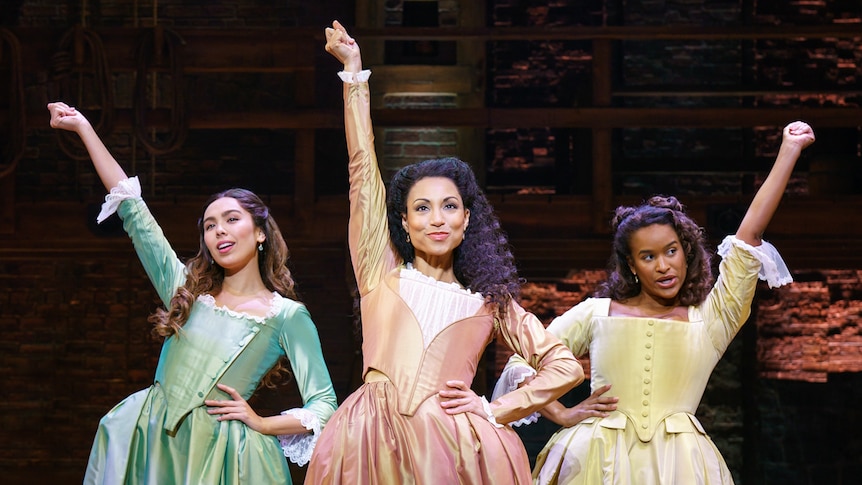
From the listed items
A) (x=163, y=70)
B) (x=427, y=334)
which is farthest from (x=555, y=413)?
(x=163, y=70)

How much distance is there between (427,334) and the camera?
10.00ft

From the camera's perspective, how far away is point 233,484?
3.29 metres

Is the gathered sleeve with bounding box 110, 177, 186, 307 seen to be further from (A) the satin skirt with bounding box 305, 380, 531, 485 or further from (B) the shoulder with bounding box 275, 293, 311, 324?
(A) the satin skirt with bounding box 305, 380, 531, 485

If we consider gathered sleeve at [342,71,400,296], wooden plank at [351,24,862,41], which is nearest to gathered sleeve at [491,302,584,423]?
gathered sleeve at [342,71,400,296]

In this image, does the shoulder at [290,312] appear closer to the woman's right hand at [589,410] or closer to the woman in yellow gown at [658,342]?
the woman in yellow gown at [658,342]

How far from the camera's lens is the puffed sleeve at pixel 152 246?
3.53m

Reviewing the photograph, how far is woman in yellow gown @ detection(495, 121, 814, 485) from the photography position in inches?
136

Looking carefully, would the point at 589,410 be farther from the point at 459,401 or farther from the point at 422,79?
the point at 422,79

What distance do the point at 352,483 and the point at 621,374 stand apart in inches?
40.2

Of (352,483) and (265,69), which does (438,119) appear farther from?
(352,483)

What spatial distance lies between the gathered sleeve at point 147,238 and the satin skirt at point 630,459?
47.8 inches

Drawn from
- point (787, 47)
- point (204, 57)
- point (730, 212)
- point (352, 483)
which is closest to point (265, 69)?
point (204, 57)

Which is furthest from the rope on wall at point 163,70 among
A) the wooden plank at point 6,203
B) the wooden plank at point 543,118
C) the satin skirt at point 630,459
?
the satin skirt at point 630,459

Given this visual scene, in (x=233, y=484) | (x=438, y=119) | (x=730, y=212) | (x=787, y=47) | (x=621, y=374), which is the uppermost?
(x=787, y=47)
